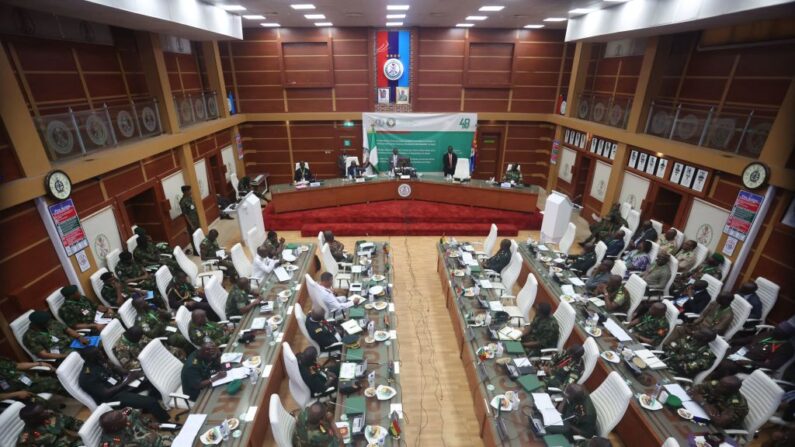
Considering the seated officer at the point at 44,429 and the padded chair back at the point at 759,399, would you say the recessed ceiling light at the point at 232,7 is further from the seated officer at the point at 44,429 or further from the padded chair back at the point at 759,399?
the padded chair back at the point at 759,399

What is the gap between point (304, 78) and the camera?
13781 mm

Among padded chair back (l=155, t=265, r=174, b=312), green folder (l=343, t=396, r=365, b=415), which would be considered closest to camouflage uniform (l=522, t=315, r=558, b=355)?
green folder (l=343, t=396, r=365, b=415)

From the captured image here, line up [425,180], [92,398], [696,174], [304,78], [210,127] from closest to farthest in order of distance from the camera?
[92,398], [696,174], [210,127], [425,180], [304,78]

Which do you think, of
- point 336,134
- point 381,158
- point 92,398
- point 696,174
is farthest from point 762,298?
point 336,134

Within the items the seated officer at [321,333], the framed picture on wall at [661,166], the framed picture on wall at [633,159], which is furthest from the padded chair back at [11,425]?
the framed picture on wall at [633,159]

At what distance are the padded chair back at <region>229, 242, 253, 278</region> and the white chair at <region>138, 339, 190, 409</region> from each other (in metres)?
2.49

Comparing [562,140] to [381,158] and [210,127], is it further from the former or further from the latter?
[210,127]

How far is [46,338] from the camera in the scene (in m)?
5.43

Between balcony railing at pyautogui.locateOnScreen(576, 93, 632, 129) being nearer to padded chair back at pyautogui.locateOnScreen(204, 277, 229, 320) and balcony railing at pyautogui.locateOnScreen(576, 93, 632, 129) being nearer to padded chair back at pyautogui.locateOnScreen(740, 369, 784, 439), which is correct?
padded chair back at pyautogui.locateOnScreen(740, 369, 784, 439)

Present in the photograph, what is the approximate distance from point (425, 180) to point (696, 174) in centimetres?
725

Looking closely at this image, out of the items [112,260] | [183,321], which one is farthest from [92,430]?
[112,260]

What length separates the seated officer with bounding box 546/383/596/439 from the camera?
3.94 meters

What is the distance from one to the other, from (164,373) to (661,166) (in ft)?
37.1

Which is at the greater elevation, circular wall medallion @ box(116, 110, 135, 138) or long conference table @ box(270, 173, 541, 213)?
circular wall medallion @ box(116, 110, 135, 138)
